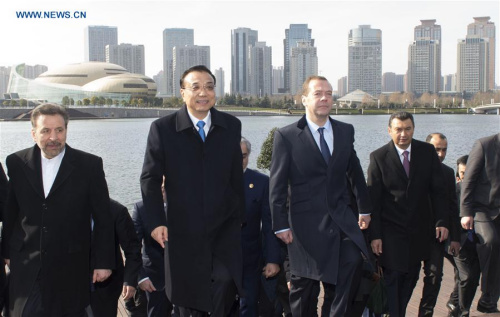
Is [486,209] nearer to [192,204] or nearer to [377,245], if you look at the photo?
[377,245]

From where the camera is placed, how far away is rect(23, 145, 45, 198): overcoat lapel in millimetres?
3318

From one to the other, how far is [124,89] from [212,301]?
111 m

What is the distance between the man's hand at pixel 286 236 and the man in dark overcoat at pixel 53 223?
39.8 inches

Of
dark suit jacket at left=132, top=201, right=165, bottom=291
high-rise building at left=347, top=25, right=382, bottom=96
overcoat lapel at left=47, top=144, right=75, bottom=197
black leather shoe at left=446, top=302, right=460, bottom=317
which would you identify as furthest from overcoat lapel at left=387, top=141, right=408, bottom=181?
high-rise building at left=347, top=25, right=382, bottom=96

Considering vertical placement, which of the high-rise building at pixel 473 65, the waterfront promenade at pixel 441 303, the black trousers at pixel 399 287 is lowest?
the waterfront promenade at pixel 441 303

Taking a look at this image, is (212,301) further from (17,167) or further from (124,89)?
(124,89)

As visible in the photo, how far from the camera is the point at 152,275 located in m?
4.12

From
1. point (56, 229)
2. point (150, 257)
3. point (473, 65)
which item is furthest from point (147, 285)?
point (473, 65)

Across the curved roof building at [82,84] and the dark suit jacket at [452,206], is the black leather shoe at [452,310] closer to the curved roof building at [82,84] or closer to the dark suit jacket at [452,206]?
the dark suit jacket at [452,206]

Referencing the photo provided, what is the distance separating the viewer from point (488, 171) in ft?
15.0

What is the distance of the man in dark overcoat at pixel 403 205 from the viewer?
4191mm

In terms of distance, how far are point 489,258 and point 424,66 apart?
634 ft

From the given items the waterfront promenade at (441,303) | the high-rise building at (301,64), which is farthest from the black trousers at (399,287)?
the high-rise building at (301,64)

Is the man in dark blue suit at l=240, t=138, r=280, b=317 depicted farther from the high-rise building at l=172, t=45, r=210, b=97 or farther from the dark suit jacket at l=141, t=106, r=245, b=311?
the high-rise building at l=172, t=45, r=210, b=97
